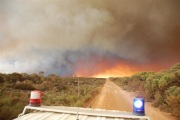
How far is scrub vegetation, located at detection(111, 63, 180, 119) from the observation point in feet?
20.1

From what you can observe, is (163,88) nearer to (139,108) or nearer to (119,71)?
(119,71)

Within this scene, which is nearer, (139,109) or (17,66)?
(139,109)

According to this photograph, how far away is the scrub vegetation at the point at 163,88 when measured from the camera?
6.12m

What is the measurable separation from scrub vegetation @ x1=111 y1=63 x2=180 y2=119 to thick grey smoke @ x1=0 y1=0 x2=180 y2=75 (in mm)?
505

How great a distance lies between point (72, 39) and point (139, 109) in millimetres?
5167

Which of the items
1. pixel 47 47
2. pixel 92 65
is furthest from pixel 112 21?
pixel 47 47

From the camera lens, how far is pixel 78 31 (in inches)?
293

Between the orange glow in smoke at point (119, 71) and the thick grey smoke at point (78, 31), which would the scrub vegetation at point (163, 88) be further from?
the orange glow in smoke at point (119, 71)

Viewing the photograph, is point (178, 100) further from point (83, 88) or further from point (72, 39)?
point (83, 88)

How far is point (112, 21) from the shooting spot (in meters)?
7.46

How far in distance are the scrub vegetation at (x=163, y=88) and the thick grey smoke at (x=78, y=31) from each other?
50cm

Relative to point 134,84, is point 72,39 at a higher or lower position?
higher

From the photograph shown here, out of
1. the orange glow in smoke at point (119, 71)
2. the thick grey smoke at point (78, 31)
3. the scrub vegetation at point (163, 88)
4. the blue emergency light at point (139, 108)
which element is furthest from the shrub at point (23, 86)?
the blue emergency light at point (139, 108)

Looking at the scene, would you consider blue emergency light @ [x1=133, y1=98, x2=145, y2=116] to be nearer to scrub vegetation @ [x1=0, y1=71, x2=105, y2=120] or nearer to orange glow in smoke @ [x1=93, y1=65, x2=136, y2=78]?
scrub vegetation @ [x1=0, y1=71, x2=105, y2=120]
